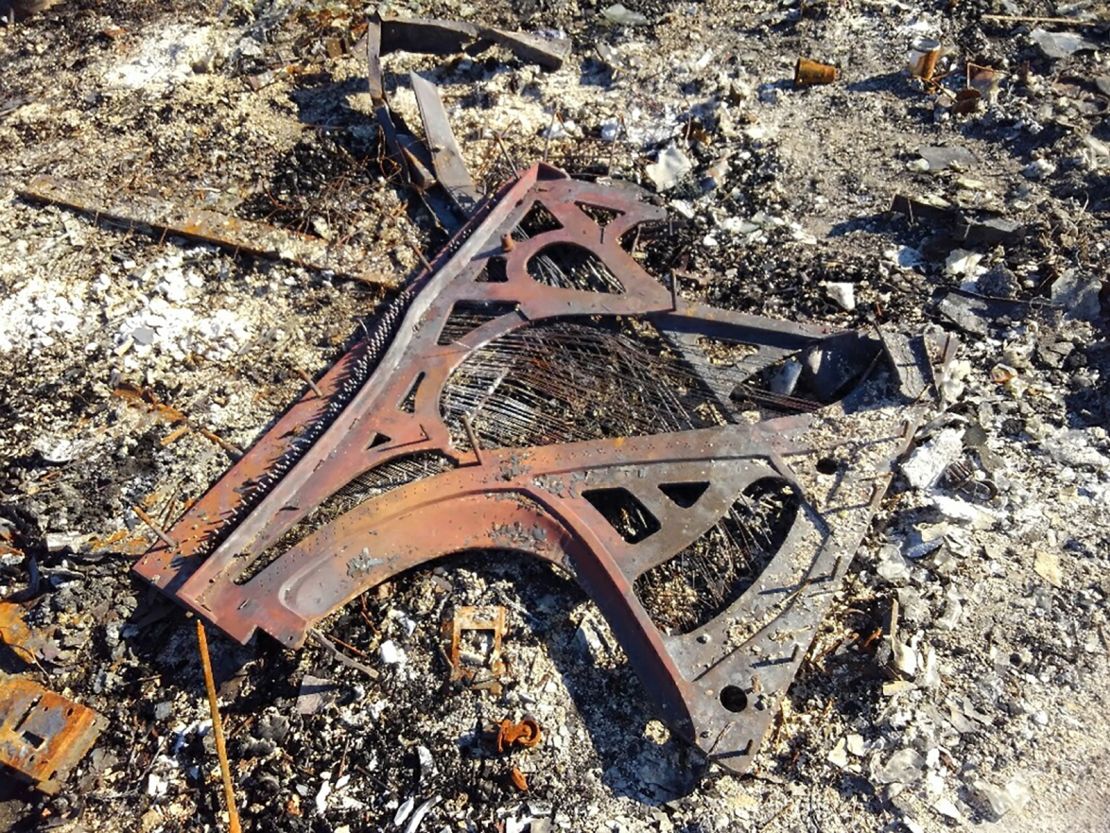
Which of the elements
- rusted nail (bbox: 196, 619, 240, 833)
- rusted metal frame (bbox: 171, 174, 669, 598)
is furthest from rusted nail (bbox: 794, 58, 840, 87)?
rusted nail (bbox: 196, 619, 240, 833)

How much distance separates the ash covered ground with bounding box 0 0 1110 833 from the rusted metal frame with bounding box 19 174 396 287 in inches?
3.5

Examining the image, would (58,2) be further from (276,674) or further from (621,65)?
(276,674)

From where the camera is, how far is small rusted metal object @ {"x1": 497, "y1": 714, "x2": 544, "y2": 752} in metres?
3.53

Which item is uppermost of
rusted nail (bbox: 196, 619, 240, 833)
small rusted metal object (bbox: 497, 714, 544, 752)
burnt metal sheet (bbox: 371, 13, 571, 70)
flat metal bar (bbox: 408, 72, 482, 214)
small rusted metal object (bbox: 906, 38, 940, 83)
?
burnt metal sheet (bbox: 371, 13, 571, 70)

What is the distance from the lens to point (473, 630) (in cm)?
386

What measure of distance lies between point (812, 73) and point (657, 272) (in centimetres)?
201

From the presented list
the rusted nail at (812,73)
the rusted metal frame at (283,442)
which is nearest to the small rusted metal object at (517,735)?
the rusted metal frame at (283,442)

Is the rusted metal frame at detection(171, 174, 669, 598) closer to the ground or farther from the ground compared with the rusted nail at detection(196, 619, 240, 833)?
farther from the ground

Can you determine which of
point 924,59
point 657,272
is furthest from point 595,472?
point 924,59

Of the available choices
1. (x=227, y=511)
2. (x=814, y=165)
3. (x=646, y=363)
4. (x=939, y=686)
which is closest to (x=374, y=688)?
(x=227, y=511)

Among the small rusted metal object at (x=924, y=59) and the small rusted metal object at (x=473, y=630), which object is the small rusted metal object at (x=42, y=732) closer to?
the small rusted metal object at (x=473, y=630)

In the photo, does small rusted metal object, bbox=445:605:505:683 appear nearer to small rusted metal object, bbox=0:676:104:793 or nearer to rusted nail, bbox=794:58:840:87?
small rusted metal object, bbox=0:676:104:793

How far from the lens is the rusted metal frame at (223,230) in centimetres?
524

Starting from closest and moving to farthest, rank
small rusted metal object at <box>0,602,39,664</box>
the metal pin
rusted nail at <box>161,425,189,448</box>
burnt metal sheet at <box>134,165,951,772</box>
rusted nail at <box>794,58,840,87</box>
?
burnt metal sheet at <box>134,165,951,772</box>
small rusted metal object at <box>0,602,39,664</box>
the metal pin
rusted nail at <box>161,425,189,448</box>
rusted nail at <box>794,58,840,87</box>
